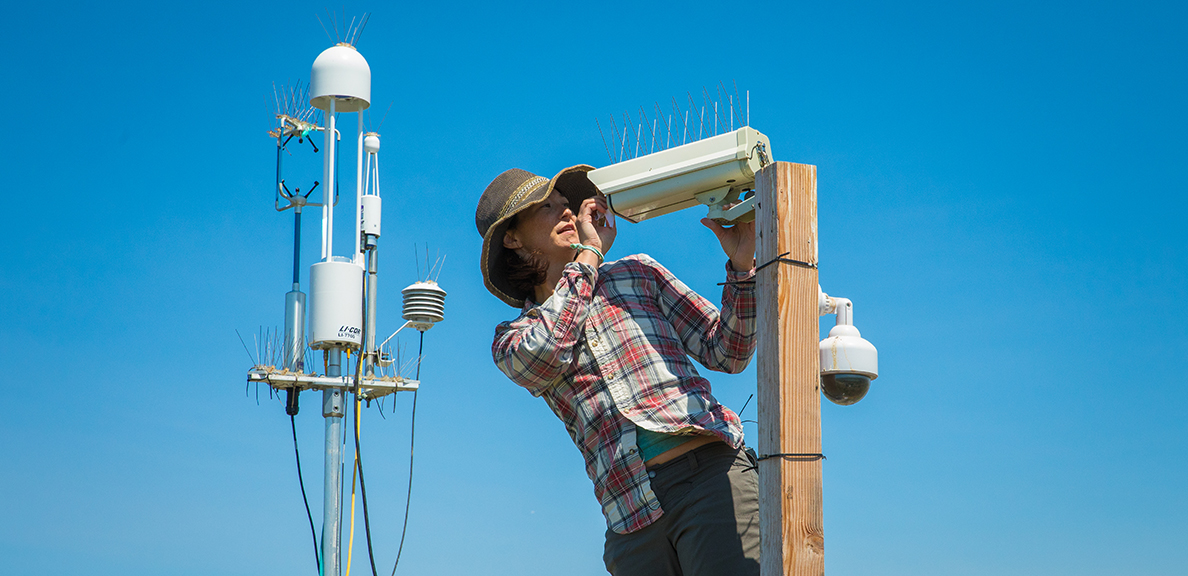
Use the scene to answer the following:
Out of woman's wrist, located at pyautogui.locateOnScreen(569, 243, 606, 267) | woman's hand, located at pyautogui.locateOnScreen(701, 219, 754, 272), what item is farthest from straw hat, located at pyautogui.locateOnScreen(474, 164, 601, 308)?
woman's hand, located at pyautogui.locateOnScreen(701, 219, 754, 272)

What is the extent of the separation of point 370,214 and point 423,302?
1148mm

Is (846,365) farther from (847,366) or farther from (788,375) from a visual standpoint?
(788,375)

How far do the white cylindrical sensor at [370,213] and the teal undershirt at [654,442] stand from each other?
8.34 metres

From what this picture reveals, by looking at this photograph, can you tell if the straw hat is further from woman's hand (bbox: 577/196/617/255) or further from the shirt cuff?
the shirt cuff

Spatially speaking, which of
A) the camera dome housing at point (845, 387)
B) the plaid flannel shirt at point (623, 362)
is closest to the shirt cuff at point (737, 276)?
the plaid flannel shirt at point (623, 362)

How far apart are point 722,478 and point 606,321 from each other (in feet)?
1.89

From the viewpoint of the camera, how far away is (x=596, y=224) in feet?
10.9

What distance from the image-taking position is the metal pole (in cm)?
1066

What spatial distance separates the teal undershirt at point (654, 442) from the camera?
2.96m

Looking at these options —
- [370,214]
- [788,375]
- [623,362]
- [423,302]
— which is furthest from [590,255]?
[370,214]

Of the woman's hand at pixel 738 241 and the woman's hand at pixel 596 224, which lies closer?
the woman's hand at pixel 738 241

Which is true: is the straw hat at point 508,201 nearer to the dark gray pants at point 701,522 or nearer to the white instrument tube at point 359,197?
the dark gray pants at point 701,522

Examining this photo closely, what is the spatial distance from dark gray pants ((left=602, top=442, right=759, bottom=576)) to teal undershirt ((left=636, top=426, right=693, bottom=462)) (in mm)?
38

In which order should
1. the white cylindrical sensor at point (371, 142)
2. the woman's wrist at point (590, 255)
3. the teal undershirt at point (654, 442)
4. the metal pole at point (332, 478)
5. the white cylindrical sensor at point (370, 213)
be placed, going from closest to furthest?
the teal undershirt at point (654, 442) → the woman's wrist at point (590, 255) → the metal pole at point (332, 478) → the white cylindrical sensor at point (370, 213) → the white cylindrical sensor at point (371, 142)
